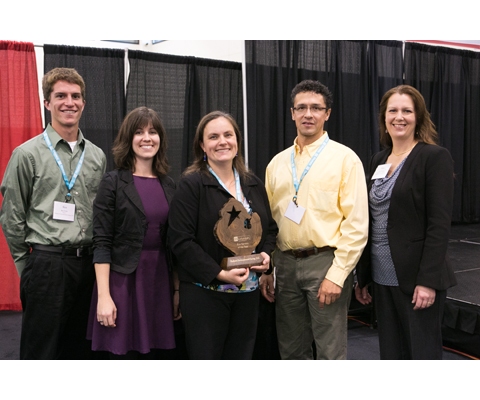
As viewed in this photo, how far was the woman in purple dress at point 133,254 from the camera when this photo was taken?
5.98ft

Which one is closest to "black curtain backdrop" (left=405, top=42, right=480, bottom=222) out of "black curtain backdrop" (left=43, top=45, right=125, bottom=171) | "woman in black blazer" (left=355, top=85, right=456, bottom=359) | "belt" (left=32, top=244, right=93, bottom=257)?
"black curtain backdrop" (left=43, top=45, right=125, bottom=171)

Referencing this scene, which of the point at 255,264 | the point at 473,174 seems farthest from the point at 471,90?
the point at 255,264

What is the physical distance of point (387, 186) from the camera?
2002mm

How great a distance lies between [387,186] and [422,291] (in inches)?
18.7

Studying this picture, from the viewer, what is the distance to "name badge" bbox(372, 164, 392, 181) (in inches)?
79.9

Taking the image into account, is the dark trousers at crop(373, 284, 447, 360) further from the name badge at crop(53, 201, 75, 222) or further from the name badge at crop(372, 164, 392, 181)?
the name badge at crop(53, 201, 75, 222)

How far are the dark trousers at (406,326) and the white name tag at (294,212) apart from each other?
0.49 meters

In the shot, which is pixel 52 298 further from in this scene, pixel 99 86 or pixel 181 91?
pixel 181 91

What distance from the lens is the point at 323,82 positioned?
5.25 m

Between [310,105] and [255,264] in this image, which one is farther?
[310,105]

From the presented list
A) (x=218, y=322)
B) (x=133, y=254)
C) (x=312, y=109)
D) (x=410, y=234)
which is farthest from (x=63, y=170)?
(x=410, y=234)

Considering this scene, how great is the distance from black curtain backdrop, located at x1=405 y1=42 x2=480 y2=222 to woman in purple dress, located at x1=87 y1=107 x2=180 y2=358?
498 centimetres

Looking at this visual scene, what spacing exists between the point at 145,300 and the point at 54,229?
0.53 metres

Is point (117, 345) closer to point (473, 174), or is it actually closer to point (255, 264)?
point (255, 264)
